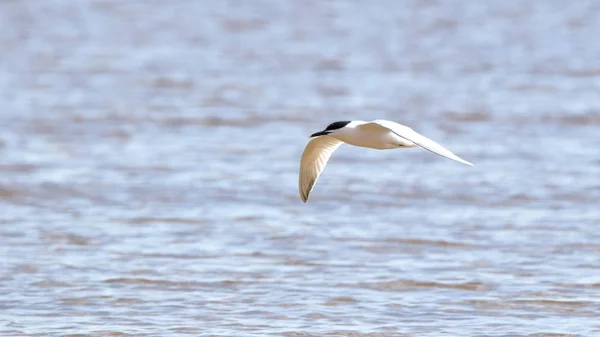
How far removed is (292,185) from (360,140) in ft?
13.3

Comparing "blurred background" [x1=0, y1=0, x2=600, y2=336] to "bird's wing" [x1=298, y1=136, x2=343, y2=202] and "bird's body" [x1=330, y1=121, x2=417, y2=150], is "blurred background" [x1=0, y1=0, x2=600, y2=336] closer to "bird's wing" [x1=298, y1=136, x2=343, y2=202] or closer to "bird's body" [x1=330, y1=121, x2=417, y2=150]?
"bird's wing" [x1=298, y1=136, x2=343, y2=202]

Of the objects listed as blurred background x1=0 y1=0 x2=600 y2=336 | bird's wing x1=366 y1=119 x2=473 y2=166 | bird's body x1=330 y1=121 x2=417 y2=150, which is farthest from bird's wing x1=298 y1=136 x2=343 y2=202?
bird's wing x1=366 y1=119 x2=473 y2=166

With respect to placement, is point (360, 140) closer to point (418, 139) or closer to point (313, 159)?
point (418, 139)

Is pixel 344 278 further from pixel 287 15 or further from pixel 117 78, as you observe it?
pixel 287 15

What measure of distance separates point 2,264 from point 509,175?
15.9ft

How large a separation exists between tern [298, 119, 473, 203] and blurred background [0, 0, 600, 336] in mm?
768

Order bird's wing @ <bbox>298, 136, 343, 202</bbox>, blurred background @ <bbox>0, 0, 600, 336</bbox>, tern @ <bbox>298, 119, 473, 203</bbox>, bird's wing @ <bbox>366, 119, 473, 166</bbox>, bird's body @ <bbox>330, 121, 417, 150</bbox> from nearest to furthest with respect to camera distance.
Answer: bird's wing @ <bbox>366, 119, 473, 166</bbox>
tern @ <bbox>298, 119, 473, 203</bbox>
bird's body @ <bbox>330, 121, 417, 150</bbox>
blurred background @ <bbox>0, 0, 600, 336</bbox>
bird's wing @ <bbox>298, 136, 343, 202</bbox>

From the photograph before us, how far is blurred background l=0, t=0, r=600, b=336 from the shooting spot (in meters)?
8.18

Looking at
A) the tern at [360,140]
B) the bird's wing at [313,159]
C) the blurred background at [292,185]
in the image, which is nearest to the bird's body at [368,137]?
the tern at [360,140]

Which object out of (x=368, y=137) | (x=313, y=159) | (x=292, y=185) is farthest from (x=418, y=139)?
(x=292, y=185)

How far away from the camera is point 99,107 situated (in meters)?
15.2

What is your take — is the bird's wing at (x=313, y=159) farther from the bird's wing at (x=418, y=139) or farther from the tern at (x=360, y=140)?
the bird's wing at (x=418, y=139)

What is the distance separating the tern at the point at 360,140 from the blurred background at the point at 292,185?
2.52ft

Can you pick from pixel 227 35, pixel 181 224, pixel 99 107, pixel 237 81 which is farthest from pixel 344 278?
pixel 227 35
